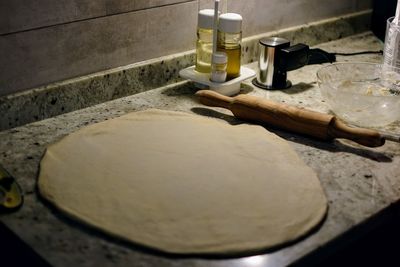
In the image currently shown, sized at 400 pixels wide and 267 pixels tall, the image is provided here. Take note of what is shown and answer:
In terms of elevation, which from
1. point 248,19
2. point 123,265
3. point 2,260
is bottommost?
point 2,260

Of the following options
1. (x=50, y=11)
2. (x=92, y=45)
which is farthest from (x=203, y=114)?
(x=50, y=11)

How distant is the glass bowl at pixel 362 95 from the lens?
1196 millimetres

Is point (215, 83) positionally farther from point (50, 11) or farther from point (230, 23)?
point (50, 11)

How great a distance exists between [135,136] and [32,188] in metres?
0.24

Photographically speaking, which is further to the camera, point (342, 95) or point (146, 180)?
point (342, 95)

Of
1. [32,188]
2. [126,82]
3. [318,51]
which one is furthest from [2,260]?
[318,51]

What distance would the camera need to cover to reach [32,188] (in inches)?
37.1

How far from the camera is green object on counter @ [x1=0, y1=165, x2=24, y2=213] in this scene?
2.86 ft

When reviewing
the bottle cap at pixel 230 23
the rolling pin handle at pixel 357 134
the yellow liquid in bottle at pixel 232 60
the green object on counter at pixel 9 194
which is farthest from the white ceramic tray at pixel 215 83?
the green object on counter at pixel 9 194

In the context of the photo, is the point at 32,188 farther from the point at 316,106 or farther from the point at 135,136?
the point at 316,106

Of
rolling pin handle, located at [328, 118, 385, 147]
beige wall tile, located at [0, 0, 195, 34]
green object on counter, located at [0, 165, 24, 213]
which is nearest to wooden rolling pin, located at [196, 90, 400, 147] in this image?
rolling pin handle, located at [328, 118, 385, 147]

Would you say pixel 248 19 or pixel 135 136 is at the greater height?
pixel 248 19

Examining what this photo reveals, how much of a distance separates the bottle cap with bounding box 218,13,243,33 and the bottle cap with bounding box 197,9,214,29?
23mm

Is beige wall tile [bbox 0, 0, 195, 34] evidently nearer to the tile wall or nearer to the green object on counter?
the tile wall
